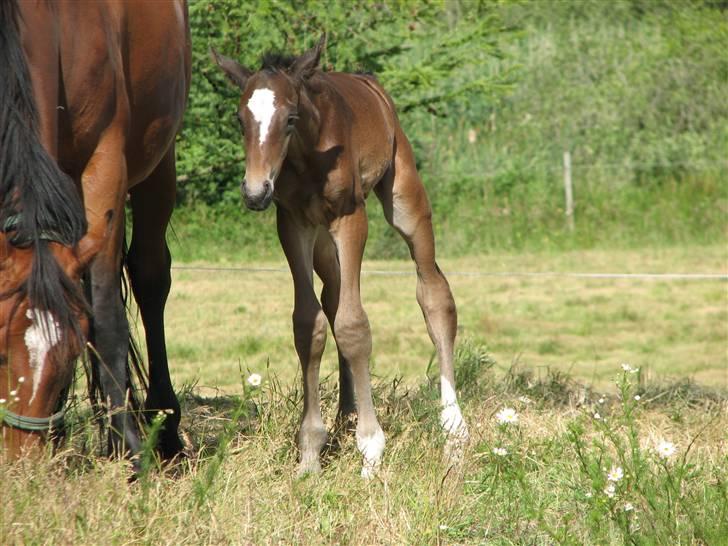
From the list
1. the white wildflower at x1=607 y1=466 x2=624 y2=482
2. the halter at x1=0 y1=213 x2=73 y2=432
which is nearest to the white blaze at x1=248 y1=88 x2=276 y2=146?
the halter at x1=0 y1=213 x2=73 y2=432

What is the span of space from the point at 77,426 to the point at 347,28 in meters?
6.00

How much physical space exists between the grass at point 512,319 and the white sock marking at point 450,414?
2.79m

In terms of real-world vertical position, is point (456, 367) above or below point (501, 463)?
below

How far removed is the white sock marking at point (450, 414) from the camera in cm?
462

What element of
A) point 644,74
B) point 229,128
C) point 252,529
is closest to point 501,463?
point 252,529

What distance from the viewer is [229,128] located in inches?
348

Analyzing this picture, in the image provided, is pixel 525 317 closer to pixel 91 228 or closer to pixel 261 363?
pixel 261 363

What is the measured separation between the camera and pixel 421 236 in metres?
4.96

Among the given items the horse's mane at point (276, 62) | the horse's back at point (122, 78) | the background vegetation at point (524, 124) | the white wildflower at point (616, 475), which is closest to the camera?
the white wildflower at point (616, 475)

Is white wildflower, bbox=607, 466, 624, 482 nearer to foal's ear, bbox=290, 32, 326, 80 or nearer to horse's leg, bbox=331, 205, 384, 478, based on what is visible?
horse's leg, bbox=331, 205, 384, 478

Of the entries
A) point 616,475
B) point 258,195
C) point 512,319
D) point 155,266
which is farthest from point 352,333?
point 512,319

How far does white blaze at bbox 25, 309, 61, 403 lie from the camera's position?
3.04m

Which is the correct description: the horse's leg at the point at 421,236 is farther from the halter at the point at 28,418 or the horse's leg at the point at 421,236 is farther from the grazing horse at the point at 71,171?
the halter at the point at 28,418

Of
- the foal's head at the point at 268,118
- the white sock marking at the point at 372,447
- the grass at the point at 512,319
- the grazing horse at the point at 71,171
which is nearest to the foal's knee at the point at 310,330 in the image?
the white sock marking at the point at 372,447
